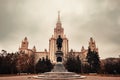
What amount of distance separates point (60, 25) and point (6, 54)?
4021 inches

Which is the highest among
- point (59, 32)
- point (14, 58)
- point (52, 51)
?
point (59, 32)

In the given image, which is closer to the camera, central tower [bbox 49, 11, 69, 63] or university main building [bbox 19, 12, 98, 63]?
university main building [bbox 19, 12, 98, 63]

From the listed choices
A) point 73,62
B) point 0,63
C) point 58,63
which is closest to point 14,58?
point 0,63

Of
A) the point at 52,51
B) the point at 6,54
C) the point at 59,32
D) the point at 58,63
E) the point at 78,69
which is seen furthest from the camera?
the point at 59,32

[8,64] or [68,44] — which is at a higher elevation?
[68,44]

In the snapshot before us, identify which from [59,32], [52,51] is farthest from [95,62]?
[59,32]

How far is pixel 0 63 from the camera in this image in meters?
58.3

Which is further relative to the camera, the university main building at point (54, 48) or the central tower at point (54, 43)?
the central tower at point (54, 43)

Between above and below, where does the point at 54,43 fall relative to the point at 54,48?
above

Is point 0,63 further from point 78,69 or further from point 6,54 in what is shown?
point 78,69

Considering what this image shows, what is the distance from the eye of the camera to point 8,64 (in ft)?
200

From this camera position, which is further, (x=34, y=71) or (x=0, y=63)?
(x=34, y=71)

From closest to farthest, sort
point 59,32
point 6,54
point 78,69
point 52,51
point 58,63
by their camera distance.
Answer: point 58,63
point 6,54
point 78,69
point 52,51
point 59,32

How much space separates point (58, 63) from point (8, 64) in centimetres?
3109
